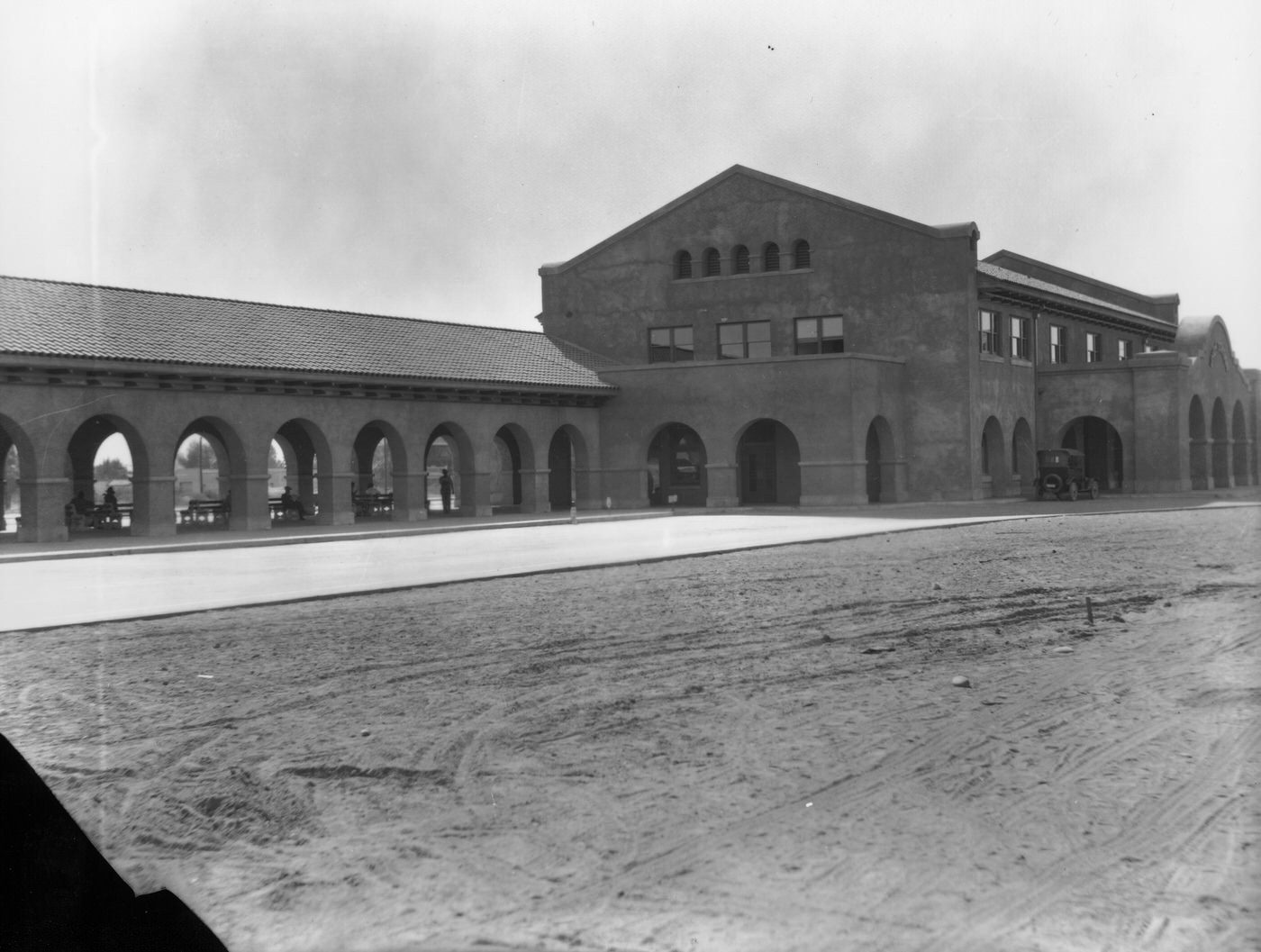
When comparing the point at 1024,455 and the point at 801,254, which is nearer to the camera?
the point at 801,254

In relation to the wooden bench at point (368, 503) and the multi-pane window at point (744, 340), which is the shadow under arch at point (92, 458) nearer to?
the wooden bench at point (368, 503)

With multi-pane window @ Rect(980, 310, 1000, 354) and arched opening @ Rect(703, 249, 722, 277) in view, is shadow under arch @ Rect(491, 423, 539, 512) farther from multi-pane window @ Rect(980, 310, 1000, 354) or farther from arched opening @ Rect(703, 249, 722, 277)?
multi-pane window @ Rect(980, 310, 1000, 354)

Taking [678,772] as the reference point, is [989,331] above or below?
above

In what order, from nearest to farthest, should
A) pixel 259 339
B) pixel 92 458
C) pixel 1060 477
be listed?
pixel 259 339 < pixel 92 458 < pixel 1060 477

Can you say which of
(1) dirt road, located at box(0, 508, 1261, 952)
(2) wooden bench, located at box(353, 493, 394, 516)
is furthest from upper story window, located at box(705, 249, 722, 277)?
(1) dirt road, located at box(0, 508, 1261, 952)

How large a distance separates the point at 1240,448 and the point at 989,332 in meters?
17.6

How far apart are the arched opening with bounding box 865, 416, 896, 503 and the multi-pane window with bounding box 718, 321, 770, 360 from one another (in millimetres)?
4897

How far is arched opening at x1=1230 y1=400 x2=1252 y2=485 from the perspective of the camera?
51.0 m

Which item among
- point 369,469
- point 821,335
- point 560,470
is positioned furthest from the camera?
point 369,469

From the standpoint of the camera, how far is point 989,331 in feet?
135

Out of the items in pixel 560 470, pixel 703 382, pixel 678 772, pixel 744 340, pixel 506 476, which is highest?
pixel 744 340

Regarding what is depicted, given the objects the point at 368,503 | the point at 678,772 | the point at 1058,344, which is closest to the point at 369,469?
the point at 368,503

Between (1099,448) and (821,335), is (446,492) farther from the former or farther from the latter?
(1099,448)

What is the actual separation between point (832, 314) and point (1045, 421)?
974 centimetres
